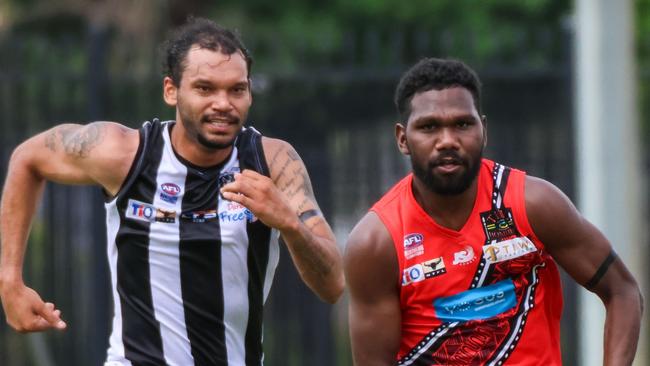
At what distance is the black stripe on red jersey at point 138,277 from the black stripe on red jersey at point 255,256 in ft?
1.24

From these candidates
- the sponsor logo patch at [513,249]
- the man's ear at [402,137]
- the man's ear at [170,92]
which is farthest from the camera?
the man's ear at [170,92]

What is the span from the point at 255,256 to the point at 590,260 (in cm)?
137

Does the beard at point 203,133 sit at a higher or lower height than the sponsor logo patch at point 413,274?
higher

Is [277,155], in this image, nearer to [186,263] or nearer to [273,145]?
[273,145]

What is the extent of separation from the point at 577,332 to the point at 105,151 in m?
5.48

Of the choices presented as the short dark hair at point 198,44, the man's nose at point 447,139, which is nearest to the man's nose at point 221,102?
the short dark hair at point 198,44

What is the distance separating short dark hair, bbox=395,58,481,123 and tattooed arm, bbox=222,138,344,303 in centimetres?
54

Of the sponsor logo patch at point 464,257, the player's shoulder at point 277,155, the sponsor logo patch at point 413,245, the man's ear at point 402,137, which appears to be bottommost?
the sponsor logo patch at point 464,257

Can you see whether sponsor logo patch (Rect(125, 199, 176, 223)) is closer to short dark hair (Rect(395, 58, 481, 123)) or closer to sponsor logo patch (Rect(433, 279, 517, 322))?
short dark hair (Rect(395, 58, 481, 123))

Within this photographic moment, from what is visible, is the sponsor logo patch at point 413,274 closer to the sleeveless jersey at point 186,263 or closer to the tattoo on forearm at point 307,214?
the tattoo on forearm at point 307,214

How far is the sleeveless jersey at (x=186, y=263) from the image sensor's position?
573 cm

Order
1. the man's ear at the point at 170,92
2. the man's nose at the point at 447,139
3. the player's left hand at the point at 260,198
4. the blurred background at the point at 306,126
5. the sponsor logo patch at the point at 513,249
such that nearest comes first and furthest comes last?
the player's left hand at the point at 260,198
the man's nose at the point at 447,139
the sponsor logo patch at the point at 513,249
the man's ear at the point at 170,92
the blurred background at the point at 306,126

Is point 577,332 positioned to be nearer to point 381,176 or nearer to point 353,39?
point 381,176

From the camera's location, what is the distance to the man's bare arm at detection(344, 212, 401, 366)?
532 centimetres
